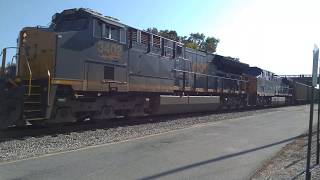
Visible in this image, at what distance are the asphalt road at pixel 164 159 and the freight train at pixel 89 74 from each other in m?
2.87

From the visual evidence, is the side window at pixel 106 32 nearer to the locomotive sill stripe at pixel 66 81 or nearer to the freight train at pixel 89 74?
the freight train at pixel 89 74

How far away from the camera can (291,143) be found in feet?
43.8

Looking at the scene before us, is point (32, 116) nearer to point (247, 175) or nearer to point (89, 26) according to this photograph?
point (89, 26)

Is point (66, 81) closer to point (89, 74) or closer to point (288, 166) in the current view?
point (89, 74)

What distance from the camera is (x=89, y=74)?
15.2 metres

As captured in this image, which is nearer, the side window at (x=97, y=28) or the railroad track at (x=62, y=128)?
the railroad track at (x=62, y=128)

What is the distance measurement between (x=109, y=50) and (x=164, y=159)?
6.99 metres

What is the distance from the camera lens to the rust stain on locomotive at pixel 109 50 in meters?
15.6

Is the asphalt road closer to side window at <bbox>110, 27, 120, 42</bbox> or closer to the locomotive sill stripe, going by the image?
the locomotive sill stripe

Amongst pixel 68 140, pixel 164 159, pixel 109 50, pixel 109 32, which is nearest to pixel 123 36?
pixel 109 32

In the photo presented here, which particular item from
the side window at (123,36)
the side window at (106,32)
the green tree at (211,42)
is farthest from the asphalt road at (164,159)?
the green tree at (211,42)

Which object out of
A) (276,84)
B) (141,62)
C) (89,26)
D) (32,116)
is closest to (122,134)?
(32,116)

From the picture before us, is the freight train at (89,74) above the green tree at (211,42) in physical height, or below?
below

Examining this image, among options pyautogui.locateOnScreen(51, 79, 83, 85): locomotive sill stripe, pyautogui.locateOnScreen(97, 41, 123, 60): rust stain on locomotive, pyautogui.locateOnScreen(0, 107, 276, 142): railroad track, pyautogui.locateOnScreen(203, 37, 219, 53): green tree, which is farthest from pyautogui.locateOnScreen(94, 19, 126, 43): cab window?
pyautogui.locateOnScreen(203, 37, 219, 53): green tree
